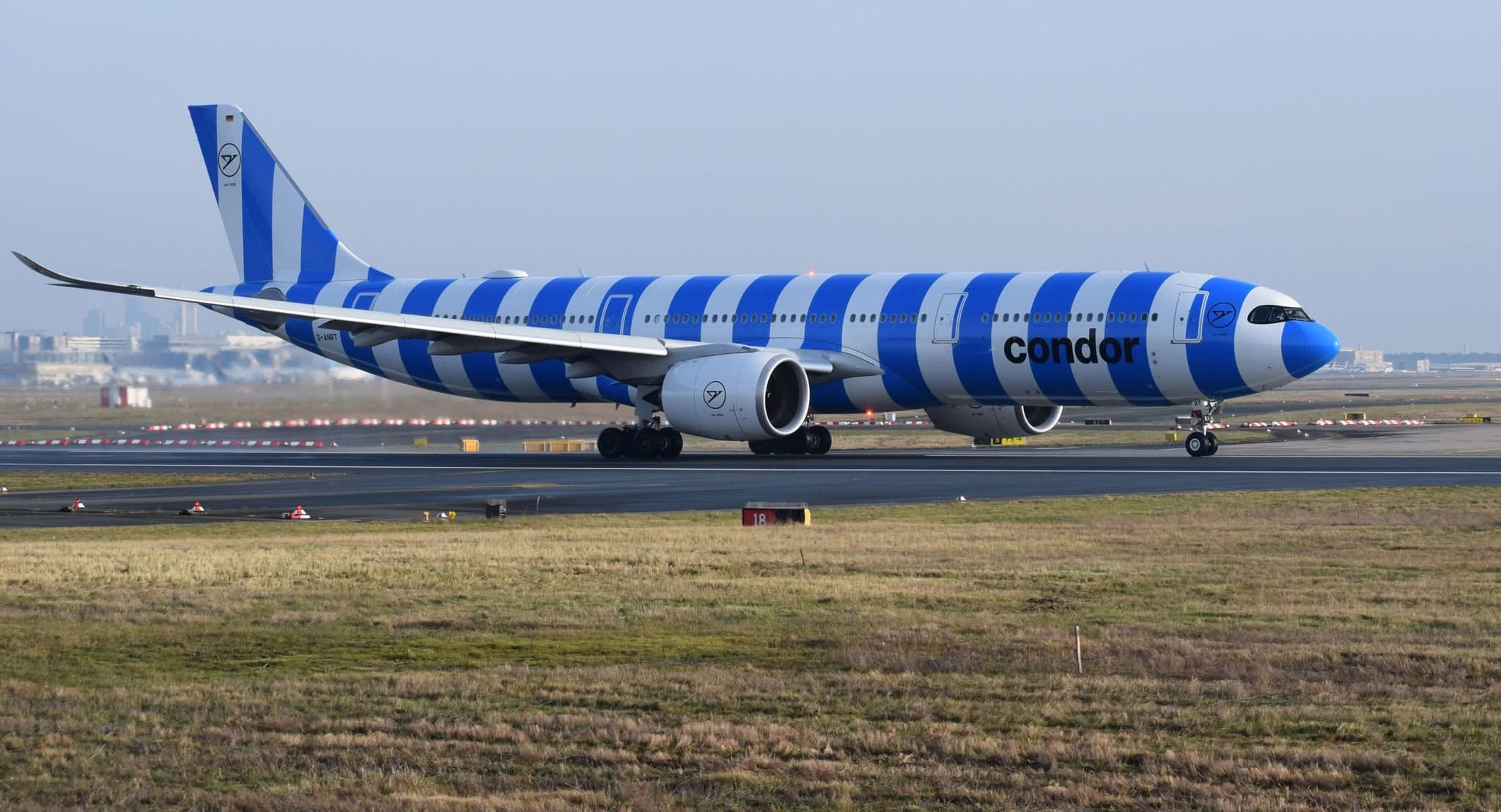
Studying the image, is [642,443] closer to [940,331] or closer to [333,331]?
[940,331]

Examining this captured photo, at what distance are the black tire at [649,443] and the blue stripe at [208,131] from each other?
53.7ft

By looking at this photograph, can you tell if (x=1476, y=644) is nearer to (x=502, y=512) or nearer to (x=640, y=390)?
(x=502, y=512)

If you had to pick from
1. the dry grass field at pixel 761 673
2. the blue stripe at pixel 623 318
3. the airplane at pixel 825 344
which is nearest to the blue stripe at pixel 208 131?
the airplane at pixel 825 344

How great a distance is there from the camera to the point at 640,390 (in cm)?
4250

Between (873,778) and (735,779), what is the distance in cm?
71

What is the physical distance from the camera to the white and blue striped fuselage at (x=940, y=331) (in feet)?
123

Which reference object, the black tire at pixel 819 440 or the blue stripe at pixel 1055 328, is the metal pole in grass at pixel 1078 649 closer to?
Answer: the blue stripe at pixel 1055 328

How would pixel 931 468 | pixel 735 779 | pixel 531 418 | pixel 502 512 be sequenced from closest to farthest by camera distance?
1. pixel 735 779
2. pixel 502 512
3. pixel 931 468
4. pixel 531 418

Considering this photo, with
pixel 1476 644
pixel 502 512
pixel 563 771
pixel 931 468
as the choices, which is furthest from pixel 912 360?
pixel 563 771

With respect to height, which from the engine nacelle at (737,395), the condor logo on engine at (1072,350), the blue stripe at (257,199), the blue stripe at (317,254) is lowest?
the engine nacelle at (737,395)

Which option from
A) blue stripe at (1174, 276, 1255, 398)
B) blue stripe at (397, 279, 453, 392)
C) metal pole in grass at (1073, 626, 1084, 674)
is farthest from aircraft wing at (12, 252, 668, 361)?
metal pole in grass at (1073, 626, 1084, 674)

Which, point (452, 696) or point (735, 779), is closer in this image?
point (735, 779)

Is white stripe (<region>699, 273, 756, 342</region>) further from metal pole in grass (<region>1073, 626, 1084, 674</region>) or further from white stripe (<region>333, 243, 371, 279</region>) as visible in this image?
metal pole in grass (<region>1073, 626, 1084, 674</region>)

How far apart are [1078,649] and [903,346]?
92.2 feet
